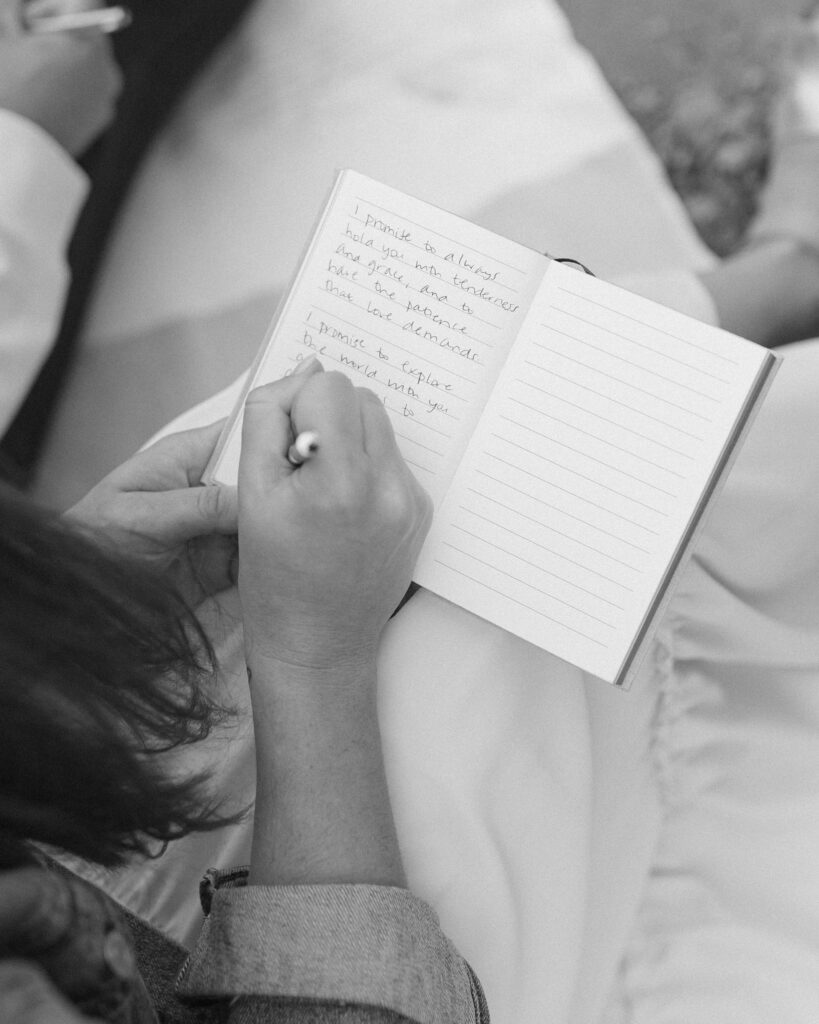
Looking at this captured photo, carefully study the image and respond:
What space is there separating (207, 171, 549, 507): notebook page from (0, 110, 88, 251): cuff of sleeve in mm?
406

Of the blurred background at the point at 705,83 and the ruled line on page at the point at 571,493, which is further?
the blurred background at the point at 705,83

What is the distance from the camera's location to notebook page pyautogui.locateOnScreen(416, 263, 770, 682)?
454 millimetres

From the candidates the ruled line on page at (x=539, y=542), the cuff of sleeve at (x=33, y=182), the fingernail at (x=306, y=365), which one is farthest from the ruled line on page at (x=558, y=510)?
the cuff of sleeve at (x=33, y=182)

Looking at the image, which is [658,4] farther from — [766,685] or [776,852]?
[776,852]

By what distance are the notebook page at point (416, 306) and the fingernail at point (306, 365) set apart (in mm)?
19

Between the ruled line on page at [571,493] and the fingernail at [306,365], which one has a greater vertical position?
the fingernail at [306,365]

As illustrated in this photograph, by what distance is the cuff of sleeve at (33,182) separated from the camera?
0.79 meters

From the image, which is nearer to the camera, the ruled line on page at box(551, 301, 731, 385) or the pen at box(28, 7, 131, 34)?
the ruled line on page at box(551, 301, 731, 385)

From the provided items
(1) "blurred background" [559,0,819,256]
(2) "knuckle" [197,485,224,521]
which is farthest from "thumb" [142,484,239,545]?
(1) "blurred background" [559,0,819,256]

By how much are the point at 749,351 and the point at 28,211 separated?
2.07 feet

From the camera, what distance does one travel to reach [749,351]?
0.45 meters

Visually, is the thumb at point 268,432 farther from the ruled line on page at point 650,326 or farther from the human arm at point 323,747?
the ruled line on page at point 650,326

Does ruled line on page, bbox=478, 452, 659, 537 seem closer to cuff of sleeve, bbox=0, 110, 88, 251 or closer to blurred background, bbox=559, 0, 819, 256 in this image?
cuff of sleeve, bbox=0, 110, 88, 251

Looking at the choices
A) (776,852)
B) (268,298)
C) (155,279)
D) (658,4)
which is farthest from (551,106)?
(776,852)
